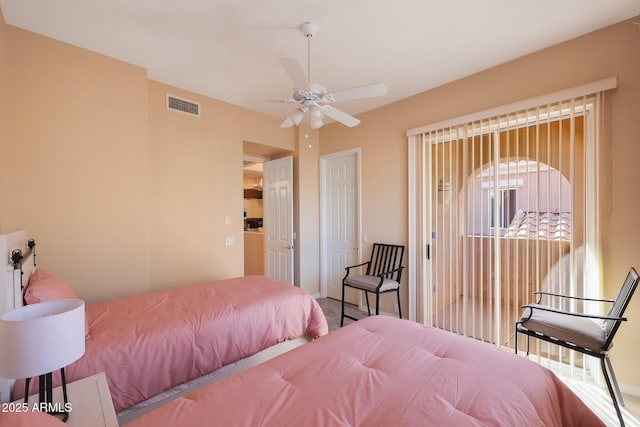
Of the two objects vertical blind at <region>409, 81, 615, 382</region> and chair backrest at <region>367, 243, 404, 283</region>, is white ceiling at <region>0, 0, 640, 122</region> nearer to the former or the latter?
vertical blind at <region>409, 81, 615, 382</region>

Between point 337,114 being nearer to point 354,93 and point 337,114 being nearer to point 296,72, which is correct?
point 354,93

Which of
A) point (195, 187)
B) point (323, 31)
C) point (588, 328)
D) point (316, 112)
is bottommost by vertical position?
point (588, 328)

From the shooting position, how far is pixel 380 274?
357 centimetres

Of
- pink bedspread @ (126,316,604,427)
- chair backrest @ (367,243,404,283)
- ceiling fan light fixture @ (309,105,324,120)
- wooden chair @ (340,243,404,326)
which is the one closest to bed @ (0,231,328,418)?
pink bedspread @ (126,316,604,427)

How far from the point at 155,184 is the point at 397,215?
288cm

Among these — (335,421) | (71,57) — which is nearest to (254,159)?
(71,57)

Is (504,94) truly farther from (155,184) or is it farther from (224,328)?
(155,184)

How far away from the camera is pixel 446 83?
9.98 ft

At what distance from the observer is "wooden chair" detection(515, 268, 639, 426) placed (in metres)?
1.72

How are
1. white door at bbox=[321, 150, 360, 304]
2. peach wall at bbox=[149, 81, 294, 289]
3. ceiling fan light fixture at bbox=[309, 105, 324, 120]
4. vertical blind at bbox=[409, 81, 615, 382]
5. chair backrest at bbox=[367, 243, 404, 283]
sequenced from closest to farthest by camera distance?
ceiling fan light fixture at bbox=[309, 105, 324, 120] < vertical blind at bbox=[409, 81, 615, 382] < peach wall at bbox=[149, 81, 294, 289] < chair backrest at bbox=[367, 243, 404, 283] < white door at bbox=[321, 150, 360, 304]

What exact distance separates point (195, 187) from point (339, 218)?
212 cm

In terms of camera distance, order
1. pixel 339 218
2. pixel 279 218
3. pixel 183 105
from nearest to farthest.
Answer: pixel 183 105 < pixel 339 218 < pixel 279 218

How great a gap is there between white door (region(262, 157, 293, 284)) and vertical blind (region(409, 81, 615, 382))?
187cm

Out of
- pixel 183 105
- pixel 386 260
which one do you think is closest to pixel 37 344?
pixel 183 105
